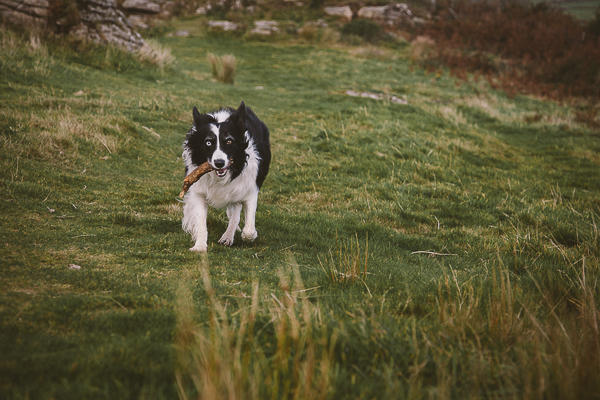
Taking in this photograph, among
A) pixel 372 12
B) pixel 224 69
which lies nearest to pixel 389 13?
pixel 372 12

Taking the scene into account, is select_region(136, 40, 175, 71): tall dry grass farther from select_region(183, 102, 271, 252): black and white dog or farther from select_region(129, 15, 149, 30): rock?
select_region(129, 15, 149, 30): rock

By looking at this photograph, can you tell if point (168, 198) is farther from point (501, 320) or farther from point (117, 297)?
point (501, 320)

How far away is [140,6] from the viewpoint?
34.7m

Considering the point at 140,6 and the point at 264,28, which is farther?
the point at 140,6

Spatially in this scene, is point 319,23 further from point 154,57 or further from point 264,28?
point 154,57

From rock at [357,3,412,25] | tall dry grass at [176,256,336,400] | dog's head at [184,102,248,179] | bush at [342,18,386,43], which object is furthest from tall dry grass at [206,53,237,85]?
rock at [357,3,412,25]

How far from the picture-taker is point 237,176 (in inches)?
203

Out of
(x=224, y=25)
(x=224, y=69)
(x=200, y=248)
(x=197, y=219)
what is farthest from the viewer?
(x=224, y=25)

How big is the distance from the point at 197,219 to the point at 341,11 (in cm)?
3563

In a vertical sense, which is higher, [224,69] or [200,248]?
[224,69]

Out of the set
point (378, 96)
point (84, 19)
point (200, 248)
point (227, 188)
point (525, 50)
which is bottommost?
point (200, 248)

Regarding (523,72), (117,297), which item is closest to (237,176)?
(117,297)

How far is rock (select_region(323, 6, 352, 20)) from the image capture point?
35.4 meters

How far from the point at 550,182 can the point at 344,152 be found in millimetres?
4567
